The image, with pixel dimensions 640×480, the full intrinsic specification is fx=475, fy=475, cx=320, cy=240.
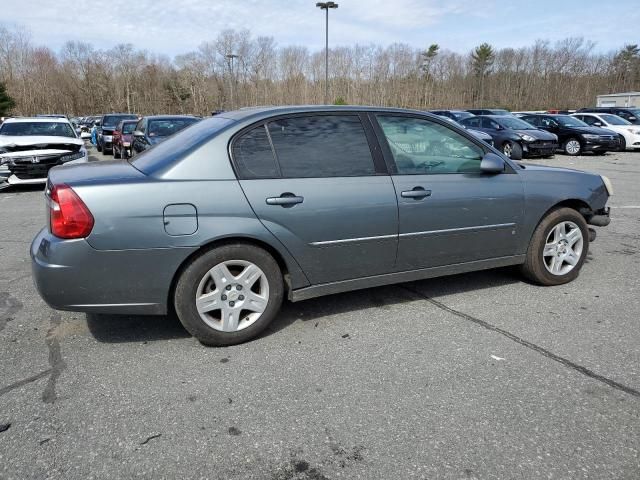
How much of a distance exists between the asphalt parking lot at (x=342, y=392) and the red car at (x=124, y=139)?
12.0 meters

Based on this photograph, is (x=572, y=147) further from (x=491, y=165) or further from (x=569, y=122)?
(x=491, y=165)

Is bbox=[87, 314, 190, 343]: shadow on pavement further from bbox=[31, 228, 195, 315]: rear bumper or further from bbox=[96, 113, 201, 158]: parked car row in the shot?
bbox=[96, 113, 201, 158]: parked car row

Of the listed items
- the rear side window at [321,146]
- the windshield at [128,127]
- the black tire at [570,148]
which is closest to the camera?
the rear side window at [321,146]

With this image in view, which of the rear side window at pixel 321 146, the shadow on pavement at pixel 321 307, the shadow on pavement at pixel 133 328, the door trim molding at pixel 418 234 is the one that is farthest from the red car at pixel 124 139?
the door trim molding at pixel 418 234

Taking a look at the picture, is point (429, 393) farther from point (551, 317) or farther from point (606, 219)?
point (606, 219)

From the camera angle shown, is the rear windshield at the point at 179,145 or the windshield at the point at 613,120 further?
the windshield at the point at 613,120

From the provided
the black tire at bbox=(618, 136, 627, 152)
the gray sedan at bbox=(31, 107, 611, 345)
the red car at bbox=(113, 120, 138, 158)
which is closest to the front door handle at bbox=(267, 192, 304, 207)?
the gray sedan at bbox=(31, 107, 611, 345)

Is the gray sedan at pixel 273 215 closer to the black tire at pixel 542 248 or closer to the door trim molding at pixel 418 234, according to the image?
the door trim molding at pixel 418 234

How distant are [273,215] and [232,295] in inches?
24.3

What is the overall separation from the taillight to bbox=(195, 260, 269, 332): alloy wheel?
0.79m

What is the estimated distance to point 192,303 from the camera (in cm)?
314

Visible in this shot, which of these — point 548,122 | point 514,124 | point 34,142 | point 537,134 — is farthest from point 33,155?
point 548,122

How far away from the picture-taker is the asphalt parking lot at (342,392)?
221 centimetres

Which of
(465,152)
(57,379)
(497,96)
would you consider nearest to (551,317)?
(465,152)
